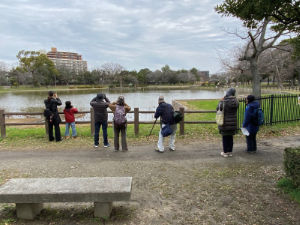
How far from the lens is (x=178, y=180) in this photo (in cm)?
459

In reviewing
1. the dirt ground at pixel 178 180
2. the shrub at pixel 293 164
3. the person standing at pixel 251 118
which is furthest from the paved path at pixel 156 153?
the shrub at pixel 293 164

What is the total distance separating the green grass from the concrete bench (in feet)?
9.18

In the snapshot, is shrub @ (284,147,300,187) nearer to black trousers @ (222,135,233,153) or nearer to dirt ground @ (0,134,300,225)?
dirt ground @ (0,134,300,225)

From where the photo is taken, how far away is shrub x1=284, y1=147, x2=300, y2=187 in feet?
12.1

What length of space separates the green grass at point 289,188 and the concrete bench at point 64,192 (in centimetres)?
280

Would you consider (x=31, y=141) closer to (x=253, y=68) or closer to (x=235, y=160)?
(x=235, y=160)

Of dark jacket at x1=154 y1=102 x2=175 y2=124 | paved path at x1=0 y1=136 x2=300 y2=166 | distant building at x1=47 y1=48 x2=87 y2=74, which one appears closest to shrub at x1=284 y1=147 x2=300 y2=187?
paved path at x1=0 y1=136 x2=300 y2=166

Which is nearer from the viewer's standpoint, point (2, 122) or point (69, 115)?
point (69, 115)

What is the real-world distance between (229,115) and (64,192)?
4.41 meters

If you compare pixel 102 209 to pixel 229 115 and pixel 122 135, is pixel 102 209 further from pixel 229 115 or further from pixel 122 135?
pixel 229 115

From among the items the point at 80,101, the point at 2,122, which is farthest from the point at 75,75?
the point at 2,122

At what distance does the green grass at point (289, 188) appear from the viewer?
3.67 metres

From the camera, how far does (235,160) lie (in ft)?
18.5

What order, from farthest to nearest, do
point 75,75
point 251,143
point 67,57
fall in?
point 67,57
point 75,75
point 251,143
